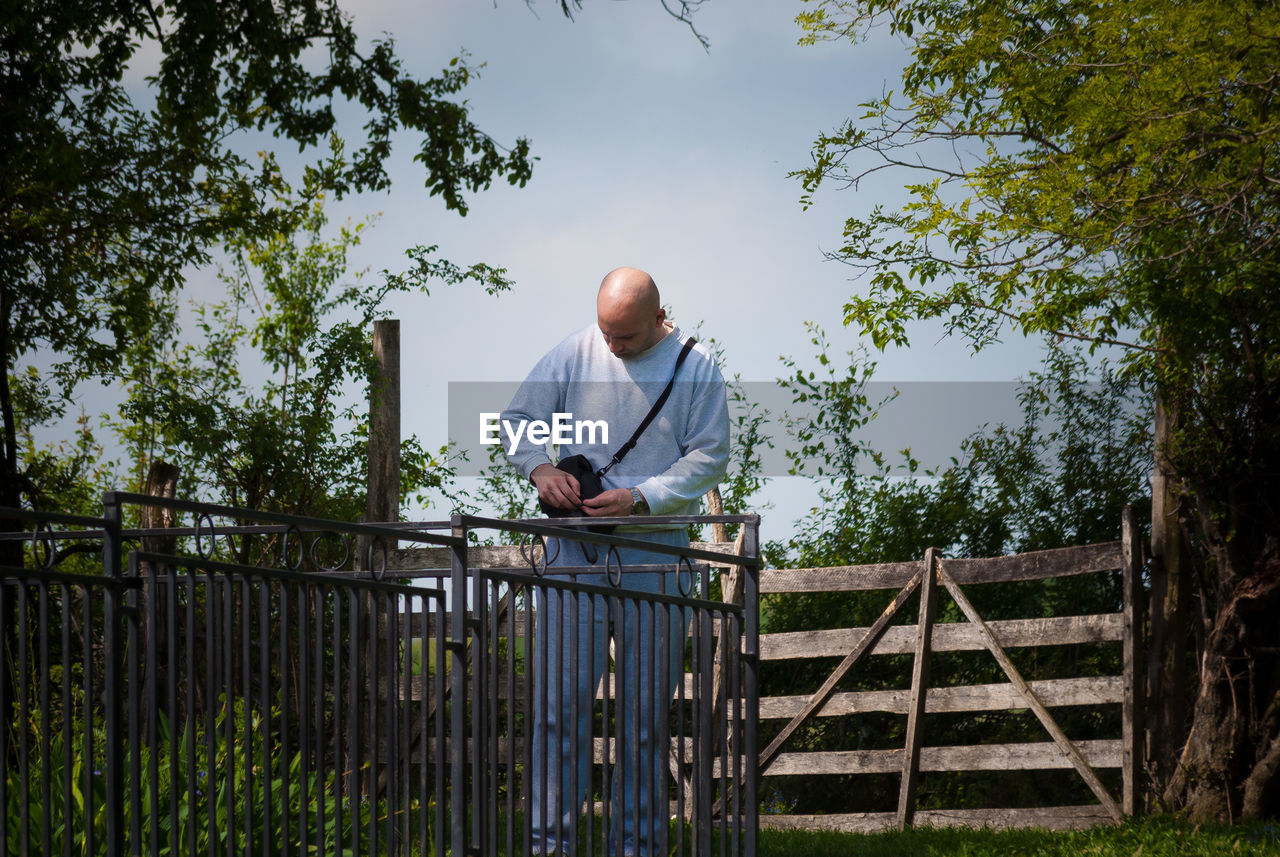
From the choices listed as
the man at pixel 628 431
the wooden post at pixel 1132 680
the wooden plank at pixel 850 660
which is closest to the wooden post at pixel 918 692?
the wooden plank at pixel 850 660

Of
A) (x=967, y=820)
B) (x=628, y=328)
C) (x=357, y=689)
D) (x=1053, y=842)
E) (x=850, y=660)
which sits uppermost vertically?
(x=628, y=328)

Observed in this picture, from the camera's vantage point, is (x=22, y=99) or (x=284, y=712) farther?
(x=22, y=99)

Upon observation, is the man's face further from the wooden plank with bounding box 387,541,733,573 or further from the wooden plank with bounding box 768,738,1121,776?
the wooden plank with bounding box 768,738,1121,776

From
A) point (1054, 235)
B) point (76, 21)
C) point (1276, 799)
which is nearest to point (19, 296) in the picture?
point (76, 21)

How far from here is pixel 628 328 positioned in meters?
4.55

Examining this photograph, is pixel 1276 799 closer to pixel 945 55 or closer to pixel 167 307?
pixel 945 55

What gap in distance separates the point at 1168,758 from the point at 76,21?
765 centimetres

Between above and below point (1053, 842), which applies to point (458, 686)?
above

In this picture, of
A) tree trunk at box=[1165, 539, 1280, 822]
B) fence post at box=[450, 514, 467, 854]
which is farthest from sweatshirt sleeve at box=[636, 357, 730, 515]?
tree trunk at box=[1165, 539, 1280, 822]

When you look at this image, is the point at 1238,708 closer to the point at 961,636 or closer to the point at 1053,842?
the point at 961,636

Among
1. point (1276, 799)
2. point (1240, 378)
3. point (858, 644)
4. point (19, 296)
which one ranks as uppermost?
point (19, 296)

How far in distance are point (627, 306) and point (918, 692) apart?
3737 mm

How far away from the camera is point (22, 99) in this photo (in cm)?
827

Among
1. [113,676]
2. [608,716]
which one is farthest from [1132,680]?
[113,676]
